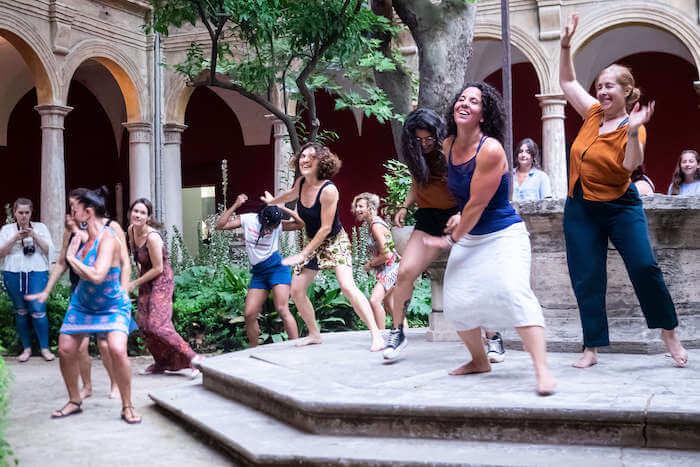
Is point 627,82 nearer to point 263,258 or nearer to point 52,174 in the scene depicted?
point 263,258

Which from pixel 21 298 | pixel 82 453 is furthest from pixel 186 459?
pixel 21 298

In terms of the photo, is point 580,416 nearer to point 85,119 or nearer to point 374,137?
point 374,137

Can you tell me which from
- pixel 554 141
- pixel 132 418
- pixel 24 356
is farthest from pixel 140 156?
pixel 132 418

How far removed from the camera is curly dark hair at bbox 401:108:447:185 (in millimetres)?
4516

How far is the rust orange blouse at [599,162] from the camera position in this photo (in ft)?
14.1

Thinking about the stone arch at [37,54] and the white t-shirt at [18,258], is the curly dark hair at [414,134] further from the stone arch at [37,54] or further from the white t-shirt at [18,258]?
the stone arch at [37,54]

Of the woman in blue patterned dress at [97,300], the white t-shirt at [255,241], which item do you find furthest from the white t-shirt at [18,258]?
the woman in blue patterned dress at [97,300]

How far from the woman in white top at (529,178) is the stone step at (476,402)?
2339 millimetres

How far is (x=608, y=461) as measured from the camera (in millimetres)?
3283

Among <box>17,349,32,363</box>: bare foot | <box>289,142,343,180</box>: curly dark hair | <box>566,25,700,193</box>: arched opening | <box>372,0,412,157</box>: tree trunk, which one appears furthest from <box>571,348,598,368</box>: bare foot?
<box>566,25,700,193</box>: arched opening

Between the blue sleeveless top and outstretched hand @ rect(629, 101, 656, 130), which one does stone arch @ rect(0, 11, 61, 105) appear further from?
outstretched hand @ rect(629, 101, 656, 130)

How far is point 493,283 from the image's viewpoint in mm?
3863

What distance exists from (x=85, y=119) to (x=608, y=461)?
19.1m

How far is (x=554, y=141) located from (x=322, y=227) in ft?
31.1
